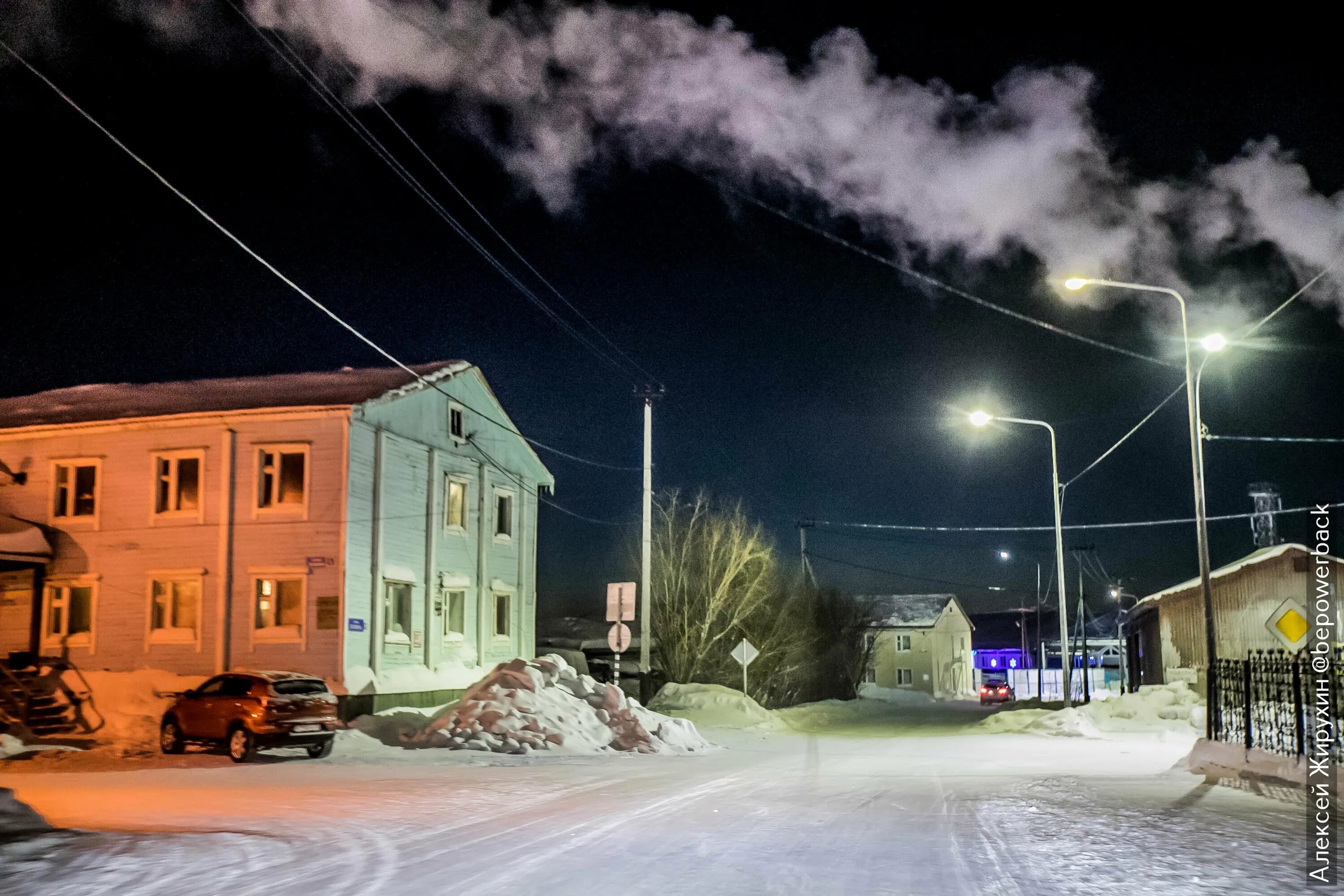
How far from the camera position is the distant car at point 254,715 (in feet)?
69.9

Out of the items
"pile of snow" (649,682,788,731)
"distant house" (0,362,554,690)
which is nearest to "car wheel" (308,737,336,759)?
"distant house" (0,362,554,690)

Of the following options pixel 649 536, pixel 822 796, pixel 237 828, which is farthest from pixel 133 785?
pixel 649 536

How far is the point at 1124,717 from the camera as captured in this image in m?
36.7

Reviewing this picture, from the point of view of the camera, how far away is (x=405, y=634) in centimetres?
3058

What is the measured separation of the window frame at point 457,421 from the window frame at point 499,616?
16.2 ft

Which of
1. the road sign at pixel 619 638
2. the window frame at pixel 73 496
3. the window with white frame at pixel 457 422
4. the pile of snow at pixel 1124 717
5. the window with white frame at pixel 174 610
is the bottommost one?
the pile of snow at pixel 1124 717

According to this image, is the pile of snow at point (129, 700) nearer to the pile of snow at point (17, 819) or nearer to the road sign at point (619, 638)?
the road sign at point (619, 638)

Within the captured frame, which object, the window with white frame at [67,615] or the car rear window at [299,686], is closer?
the car rear window at [299,686]

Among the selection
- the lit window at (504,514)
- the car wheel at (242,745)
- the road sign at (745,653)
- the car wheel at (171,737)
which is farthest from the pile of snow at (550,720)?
the lit window at (504,514)

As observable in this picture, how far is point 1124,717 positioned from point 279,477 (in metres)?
26.3

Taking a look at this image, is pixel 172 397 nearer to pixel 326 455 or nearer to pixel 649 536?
pixel 326 455

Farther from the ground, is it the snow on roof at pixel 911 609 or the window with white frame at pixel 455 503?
the window with white frame at pixel 455 503

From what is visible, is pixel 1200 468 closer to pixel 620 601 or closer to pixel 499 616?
pixel 620 601

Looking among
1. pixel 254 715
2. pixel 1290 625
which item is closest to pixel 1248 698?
pixel 1290 625
